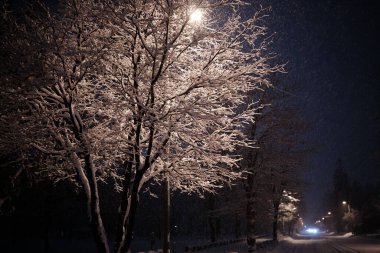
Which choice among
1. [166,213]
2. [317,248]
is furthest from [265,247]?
[166,213]

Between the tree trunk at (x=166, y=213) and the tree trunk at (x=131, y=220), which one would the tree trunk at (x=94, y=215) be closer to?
the tree trunk at (x=131, y=220)

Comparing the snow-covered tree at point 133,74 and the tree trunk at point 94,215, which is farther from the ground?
the snow-covered tree at point 133,74

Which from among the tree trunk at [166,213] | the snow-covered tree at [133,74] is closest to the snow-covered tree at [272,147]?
the tree trunk at [166,213]

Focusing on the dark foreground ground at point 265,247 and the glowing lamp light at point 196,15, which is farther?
the dark foreground ground at point 265,247

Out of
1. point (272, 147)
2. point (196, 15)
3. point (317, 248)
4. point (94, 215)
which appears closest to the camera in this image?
point (196, 15)

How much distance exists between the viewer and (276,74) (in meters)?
22.2

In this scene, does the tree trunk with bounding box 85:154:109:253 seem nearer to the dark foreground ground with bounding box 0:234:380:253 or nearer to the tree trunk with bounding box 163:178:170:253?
the tree trunk with bounding box 163:178:170:253

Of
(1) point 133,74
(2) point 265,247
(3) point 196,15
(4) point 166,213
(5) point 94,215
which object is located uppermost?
(3) point 196,15

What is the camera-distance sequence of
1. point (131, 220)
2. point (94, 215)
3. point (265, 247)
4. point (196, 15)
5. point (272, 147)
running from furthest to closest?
point (265, 247), point (272, 147), point (94, 215), point (131, 220), point (196, 15)

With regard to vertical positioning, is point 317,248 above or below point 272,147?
below

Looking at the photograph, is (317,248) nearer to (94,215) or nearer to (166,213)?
(166,213)

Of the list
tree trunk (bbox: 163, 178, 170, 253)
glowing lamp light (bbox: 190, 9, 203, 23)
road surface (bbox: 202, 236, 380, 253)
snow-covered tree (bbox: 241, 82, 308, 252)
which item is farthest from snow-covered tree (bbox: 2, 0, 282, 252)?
road surface (bbox: 202, 236, 380, 253)

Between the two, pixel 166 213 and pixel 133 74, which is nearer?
pixel 133 74

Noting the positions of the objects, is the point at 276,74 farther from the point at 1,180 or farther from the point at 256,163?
the point at 1,180
